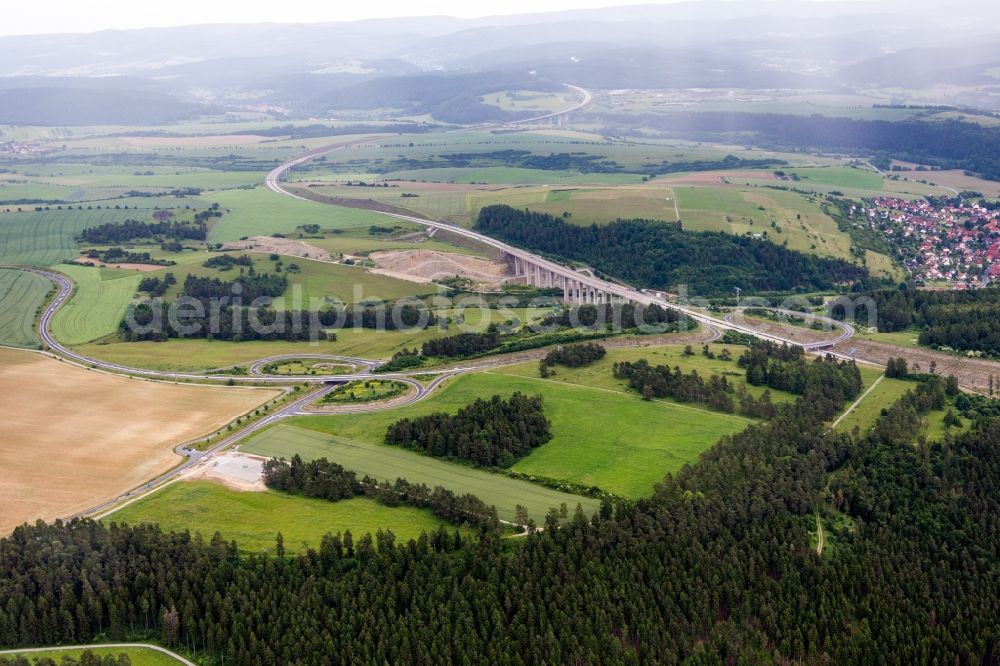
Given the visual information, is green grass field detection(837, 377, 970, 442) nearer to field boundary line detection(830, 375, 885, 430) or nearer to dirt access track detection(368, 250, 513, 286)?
field boundary line detection(830, 375, 885, 430)

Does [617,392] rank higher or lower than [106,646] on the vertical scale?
higher

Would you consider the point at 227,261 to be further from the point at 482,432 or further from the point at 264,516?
the point at 264,516

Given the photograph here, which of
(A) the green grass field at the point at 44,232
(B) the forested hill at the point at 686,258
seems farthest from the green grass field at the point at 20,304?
(B) the forested hill at the point at 686,258

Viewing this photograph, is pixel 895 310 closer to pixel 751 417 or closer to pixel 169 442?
pixel 751 417

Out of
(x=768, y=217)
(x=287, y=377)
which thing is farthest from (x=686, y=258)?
(x=287, y=377)

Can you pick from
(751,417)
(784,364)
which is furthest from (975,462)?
(784,364)
